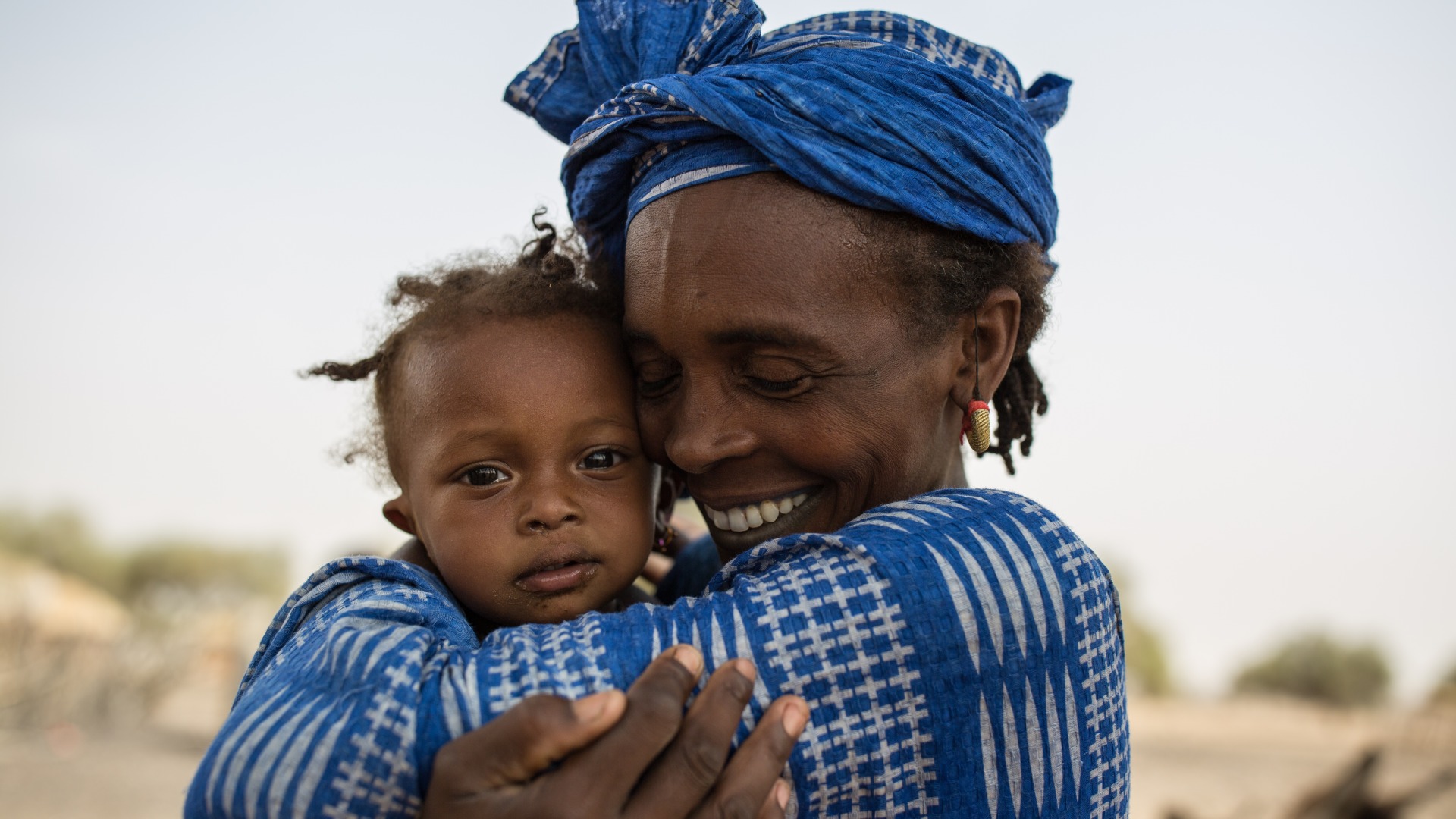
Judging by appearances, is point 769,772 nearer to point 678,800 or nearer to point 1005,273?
point 678,800

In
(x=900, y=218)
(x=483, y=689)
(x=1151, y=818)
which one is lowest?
(x=1151, y=818)

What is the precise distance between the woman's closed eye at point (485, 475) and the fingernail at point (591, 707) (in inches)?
36.7

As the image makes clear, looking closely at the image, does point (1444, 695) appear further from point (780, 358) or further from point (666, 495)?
point (780, 358)

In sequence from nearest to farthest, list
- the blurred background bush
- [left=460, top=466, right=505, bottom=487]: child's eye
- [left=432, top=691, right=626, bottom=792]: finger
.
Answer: [left=432, top=691, right=626, bottom=792]: finger, [left=460, top=466, right=505, bottom=487]: child's eye, the blurred background bush

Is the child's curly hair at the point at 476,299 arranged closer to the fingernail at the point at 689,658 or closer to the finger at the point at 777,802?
the fingernail at the point at 689,658

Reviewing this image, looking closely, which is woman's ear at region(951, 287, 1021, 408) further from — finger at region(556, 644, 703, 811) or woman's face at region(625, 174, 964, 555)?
finger at region(556, 644, 703, 811)

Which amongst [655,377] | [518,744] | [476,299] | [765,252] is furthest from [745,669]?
[476,299]

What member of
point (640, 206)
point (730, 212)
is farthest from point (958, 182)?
point (640, 206)

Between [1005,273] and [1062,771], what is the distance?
Result: 0.95 m

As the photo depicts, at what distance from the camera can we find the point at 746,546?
6.97ft

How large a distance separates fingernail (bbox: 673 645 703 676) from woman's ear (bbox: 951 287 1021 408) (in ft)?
3.08

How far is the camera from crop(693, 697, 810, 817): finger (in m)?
1.32

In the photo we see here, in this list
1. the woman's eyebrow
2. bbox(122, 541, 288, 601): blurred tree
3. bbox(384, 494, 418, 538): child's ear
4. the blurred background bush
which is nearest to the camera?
the woman's eyebrow

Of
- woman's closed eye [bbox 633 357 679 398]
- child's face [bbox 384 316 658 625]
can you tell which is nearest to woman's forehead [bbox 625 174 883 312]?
woman's closed eye [bbox 633 357 679 398]
